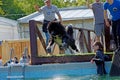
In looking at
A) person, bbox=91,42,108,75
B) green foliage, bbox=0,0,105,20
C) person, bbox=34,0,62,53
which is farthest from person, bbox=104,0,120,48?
green foliage, bbox=0,0,105,20

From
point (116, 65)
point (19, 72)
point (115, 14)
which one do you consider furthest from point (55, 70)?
point (115, 14)

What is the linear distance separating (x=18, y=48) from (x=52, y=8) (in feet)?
25.0

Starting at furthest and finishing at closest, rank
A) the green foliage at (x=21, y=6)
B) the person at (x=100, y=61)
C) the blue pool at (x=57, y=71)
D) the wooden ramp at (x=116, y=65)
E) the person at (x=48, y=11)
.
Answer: the green foliage at (x=21, y=6) → the person at (x=48, y=11) → the blue pool at (x=57, y=71) → the person at (x=100, y=61) → the wooden ramp at (x=116, y=65)

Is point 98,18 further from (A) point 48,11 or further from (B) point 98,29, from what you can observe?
(A) point 48,11

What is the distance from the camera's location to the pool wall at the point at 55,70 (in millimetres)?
9078

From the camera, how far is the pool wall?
357 inches

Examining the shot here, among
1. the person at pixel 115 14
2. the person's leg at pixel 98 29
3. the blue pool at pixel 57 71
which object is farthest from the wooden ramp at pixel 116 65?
the person's leg at pixel 98 29

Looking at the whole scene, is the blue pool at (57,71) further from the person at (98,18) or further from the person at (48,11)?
the person at (48,11)

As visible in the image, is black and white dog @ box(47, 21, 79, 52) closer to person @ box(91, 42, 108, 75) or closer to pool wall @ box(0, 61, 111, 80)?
pool wall @ box(0, 61, 111, 80)

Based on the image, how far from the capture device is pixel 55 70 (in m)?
9.24

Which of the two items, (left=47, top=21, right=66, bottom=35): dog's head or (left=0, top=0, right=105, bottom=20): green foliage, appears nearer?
(left=47, top=21, right=66, bottom=35): dog's head

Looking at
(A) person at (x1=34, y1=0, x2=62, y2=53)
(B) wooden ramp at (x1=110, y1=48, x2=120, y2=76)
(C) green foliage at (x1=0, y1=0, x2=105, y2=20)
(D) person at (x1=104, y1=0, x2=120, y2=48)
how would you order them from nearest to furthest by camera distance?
(B) wooden ramp at (x1=110, y1=48, x2=120, y2=76)
(D) person at (x1=104, y1=0, x2=120, y2=48)
(A) person at (x1=34, y1=0, x2=62, y2=53)
(C) green foliage at (x1=0, y1=0, x2=105, y2=20)

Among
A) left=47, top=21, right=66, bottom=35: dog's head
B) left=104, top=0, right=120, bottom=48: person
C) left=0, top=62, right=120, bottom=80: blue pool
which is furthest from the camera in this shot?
left=47, top=21, right=66, bottom=35: dog's head

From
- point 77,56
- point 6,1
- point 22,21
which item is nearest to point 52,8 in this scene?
point 77,56
